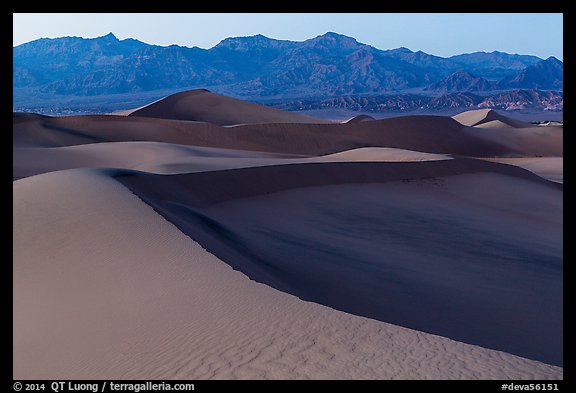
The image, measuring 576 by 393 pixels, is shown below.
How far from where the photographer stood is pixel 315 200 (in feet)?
51.1

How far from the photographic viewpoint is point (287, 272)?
325 inches

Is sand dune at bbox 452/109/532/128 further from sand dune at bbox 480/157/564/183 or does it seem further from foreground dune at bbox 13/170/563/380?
foreground dune at bbox 13/170/563/380

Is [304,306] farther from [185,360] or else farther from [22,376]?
[22,376]

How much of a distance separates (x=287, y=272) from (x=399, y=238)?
4.79 m

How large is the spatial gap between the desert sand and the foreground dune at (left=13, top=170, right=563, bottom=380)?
19mm

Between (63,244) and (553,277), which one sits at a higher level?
(63,244)

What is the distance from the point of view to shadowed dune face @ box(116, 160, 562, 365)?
772 cm

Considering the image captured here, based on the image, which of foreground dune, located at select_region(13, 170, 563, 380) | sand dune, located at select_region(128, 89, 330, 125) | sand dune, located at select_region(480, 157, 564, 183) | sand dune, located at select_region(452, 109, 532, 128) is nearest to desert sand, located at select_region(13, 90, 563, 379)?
foreground dune, located at select_region(13, 170, 563, 380)

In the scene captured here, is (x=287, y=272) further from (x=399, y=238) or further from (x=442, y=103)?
(x=442, y=103)

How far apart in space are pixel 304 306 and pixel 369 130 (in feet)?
133

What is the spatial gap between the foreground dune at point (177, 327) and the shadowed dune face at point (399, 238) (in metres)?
0.85

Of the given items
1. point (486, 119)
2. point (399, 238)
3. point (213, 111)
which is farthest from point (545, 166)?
point (486, 119)

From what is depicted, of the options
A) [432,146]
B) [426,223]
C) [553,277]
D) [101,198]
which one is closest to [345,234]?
[426,223]

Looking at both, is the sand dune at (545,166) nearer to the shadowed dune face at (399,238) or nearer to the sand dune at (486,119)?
the shadowed dune face at (399,238)
